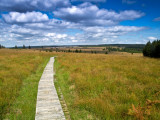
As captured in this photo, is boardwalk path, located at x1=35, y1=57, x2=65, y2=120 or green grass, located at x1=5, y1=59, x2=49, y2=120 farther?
green grass, located at x1=5, y1=59, x2=49, y2=120

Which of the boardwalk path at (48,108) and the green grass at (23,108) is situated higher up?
the boardwalk path at (48,108)

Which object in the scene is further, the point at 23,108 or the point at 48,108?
the point at 23,108

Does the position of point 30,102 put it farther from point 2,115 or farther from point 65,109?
point 65,109

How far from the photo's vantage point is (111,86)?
5.75 metres

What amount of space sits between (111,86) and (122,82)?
1207 mm

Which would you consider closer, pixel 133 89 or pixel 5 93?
pixel 5 93

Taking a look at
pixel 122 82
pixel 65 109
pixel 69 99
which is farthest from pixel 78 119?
pixel 122 82

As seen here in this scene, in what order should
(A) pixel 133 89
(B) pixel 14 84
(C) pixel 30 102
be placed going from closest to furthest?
(C) pixel 30 102
(A) pixel 133 89
(B) pixel 14 84

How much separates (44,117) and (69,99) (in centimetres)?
162

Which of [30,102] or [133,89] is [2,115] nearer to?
[30,102]

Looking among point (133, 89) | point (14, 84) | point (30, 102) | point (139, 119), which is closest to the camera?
point (139, 119)

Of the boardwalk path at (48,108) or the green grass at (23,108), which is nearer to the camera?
the boardwalk path at (48,108)

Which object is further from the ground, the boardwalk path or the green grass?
the boardwalk path

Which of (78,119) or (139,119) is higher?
(139,119)
